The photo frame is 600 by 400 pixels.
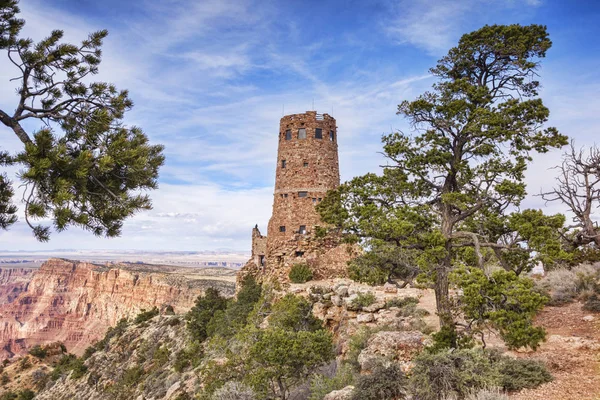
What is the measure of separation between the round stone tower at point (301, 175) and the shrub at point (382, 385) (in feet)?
55.9

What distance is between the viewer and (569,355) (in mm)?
10133

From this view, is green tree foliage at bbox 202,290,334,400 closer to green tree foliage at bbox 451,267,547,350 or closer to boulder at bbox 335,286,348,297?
boulder at bbox 335,286,348,297

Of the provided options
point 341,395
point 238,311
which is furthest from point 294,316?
point 238,311

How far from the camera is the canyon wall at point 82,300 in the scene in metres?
84.3

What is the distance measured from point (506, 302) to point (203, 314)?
26.1 m

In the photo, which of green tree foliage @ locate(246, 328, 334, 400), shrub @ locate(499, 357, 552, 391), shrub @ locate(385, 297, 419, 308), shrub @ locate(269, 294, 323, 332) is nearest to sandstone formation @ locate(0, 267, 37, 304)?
shrub @ locate(269, 294, 323, 332)

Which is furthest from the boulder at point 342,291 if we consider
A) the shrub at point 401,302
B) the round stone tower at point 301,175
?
the round stone tower at point 301,175

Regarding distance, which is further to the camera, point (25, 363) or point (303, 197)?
point (25, 363)

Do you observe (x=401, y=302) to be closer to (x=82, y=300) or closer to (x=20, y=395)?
(x=20, y=395)

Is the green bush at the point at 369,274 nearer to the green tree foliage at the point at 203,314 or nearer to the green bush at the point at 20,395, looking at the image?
the green tree foliage at the point at 203,314

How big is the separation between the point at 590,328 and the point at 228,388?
11.4 metres

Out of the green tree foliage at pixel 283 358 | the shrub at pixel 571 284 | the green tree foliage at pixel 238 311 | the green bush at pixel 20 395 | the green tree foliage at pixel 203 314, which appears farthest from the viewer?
the green bush at pixel 20 395

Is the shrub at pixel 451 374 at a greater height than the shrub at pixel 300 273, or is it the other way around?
the shrub at pixel 300 273

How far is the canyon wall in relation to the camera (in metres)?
84.3
